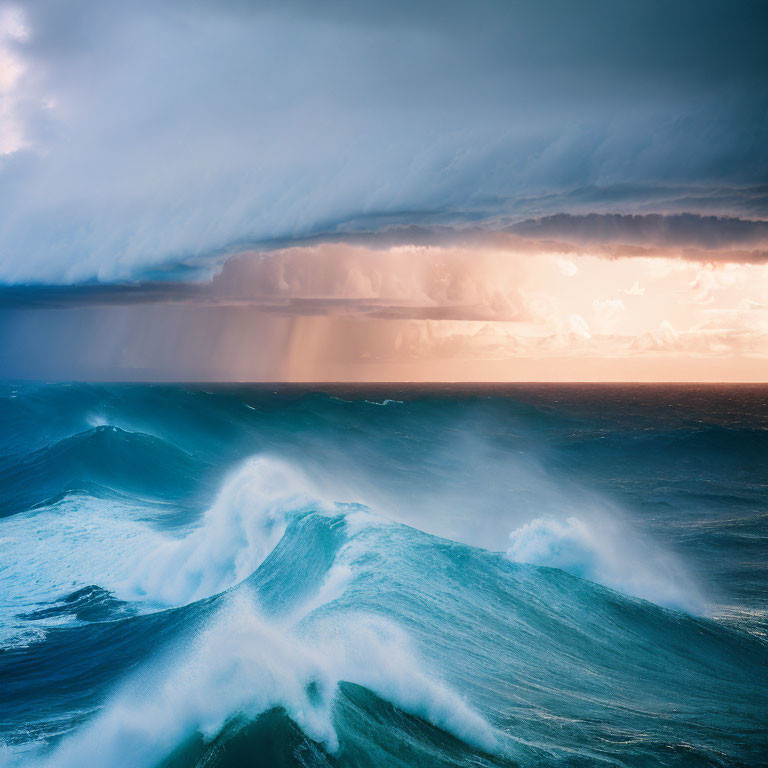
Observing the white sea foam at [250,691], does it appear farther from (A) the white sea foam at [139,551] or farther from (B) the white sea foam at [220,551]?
(B) the white sea foam at [220,551]

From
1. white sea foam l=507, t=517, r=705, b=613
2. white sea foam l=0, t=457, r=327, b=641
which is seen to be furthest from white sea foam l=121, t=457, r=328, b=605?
white sea foam l=507, t=517, r=705, b=613

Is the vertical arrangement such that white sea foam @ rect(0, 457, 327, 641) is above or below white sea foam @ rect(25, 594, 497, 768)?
above

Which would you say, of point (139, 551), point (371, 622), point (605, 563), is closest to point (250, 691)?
point (371, 622)

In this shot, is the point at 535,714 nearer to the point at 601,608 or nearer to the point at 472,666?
the point at 472,666

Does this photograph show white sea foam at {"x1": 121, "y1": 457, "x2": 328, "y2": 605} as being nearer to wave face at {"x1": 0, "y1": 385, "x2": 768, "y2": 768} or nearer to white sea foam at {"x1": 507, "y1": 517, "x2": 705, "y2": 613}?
wave face at {"x1": 0, "y1": 385, "x2": 768, "y2": 768}

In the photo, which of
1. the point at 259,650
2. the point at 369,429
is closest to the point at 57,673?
the point at 259,650

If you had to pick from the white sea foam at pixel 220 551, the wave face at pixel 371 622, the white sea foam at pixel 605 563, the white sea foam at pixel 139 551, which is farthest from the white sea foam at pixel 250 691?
the white sea foam at pixel 605 563
